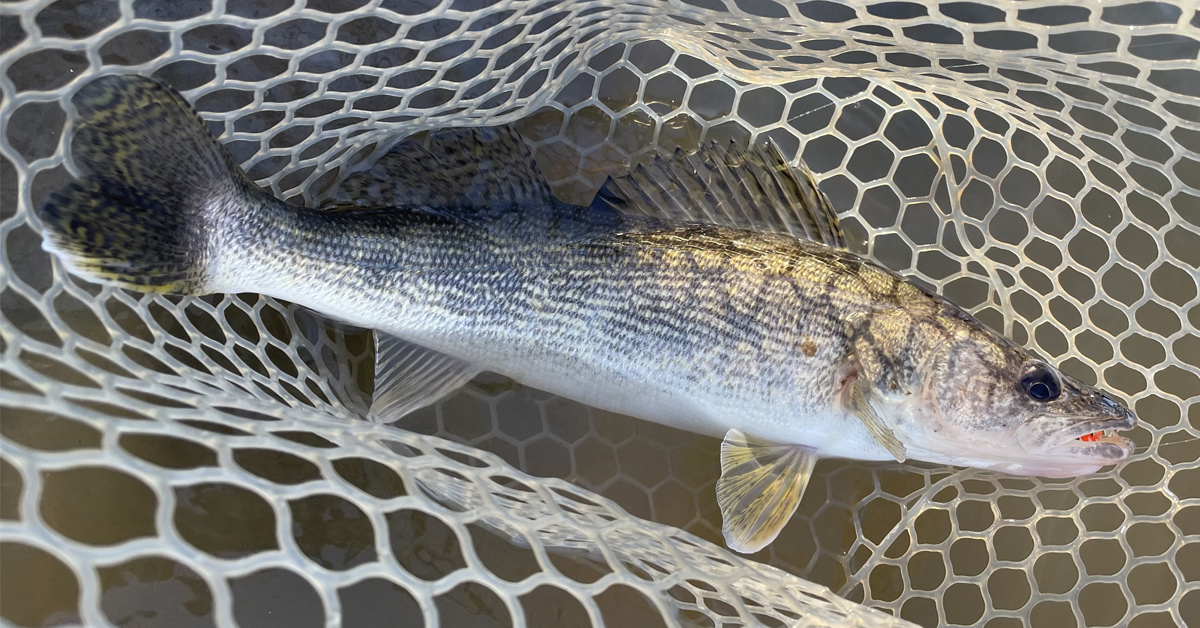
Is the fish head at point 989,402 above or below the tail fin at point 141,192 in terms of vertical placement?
below

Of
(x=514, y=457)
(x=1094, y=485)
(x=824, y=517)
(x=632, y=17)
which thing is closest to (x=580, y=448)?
(x=514, y=457)

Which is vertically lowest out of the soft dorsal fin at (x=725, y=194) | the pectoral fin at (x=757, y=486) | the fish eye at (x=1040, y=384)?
the pectoral fin at (x=757, y=486)

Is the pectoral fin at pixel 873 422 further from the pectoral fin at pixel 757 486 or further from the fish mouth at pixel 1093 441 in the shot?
the fish mouth at pixel 1093 441

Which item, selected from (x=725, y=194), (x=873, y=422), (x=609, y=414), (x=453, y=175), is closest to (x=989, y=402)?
(x=873, y=422)

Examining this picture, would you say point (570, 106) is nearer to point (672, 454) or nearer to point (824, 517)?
point (672, 454)

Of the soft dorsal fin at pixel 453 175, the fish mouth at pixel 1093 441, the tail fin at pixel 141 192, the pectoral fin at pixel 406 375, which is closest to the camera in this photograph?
the tail fin at pixel 141 192

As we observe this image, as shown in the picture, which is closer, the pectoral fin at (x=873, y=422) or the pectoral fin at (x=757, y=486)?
the pectoral fin at (x=873, y=422)

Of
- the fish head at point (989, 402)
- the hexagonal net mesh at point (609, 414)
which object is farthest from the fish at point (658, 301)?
the hexagonal net mesh at point (609, 414)

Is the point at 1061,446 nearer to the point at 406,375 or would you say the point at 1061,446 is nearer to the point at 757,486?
the point at 757,486
